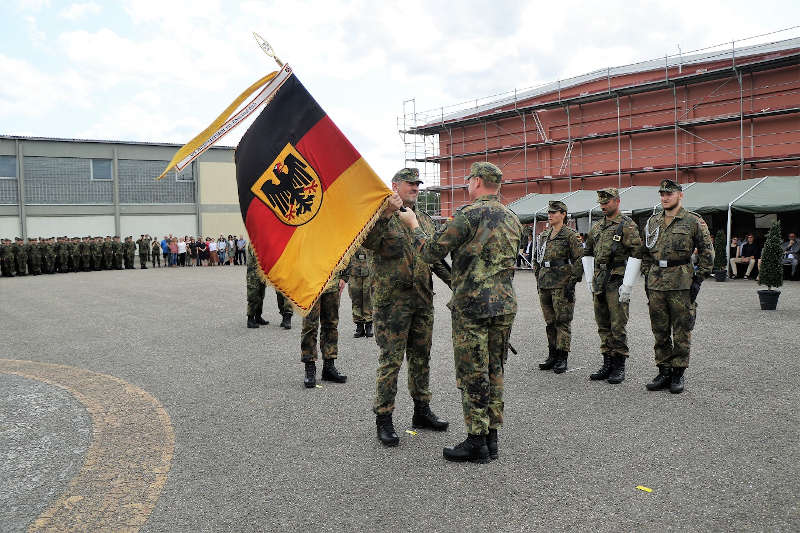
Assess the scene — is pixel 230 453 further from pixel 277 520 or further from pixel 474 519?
pixel 474 519

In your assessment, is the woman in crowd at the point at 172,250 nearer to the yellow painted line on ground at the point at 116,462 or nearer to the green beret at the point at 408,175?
the yellow painted line on ground at the point at 116,462

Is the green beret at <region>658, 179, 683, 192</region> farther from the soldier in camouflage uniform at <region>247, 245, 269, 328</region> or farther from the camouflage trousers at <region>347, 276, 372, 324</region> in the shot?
the soldier in camouflage uniform at <region>247, 245, 269, 328</region>

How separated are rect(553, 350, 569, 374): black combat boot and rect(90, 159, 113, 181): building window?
3653 cm

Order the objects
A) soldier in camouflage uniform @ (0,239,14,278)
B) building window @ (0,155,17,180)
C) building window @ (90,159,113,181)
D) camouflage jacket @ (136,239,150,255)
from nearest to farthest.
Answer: soldier in camouflage uniform @ (0,239,14,278) → camouflage jacket @ (136,239,150,255) → building window @ (0,155,17,180) → building window @ (90,159,113,181)

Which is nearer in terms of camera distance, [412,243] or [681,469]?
[681,469]

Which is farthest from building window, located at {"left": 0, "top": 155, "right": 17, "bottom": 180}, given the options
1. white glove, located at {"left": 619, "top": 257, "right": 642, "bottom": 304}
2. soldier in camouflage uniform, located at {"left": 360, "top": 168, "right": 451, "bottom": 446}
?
white glove, located at {"left": 619, "top": 257, "right": 642, "bottom": 304}

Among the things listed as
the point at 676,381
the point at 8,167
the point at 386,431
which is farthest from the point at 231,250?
the point at 386,431

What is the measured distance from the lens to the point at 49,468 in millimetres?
4238

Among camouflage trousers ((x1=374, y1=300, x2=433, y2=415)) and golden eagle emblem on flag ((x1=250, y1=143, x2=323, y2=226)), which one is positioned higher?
golden eagle emblem on flag ((x1=250, y1=143, x2=323, y2=226))

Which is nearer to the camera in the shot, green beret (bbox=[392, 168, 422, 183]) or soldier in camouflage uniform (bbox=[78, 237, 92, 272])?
green beret (bbox=[392, 168, 422, 183])

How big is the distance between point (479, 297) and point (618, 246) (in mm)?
3084

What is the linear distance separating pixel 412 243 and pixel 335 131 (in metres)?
1.06

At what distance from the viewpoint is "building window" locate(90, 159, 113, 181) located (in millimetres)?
36719

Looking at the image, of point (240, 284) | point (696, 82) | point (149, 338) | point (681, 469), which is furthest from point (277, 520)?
point (696, 82)
